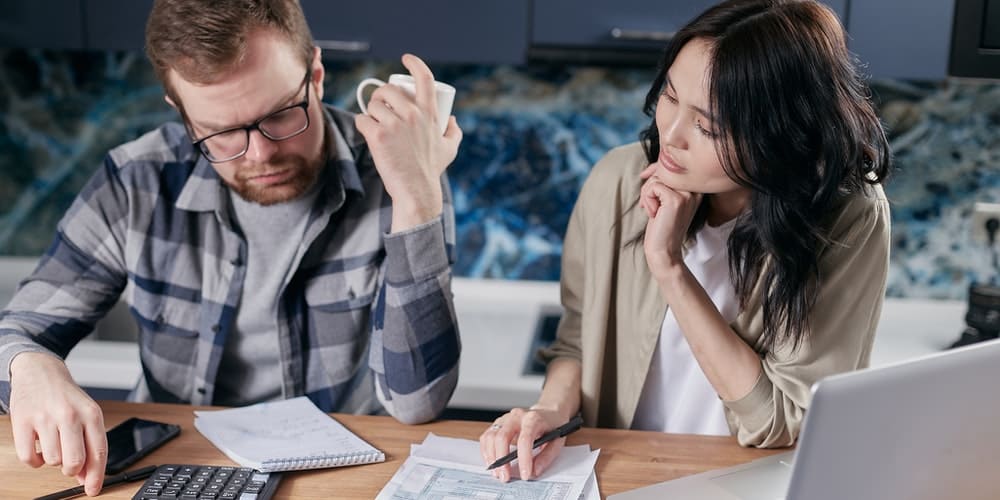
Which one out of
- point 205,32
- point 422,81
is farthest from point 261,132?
point 422,81

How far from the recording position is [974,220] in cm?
236

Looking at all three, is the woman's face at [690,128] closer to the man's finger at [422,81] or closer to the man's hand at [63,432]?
the man's finger at [422,81]

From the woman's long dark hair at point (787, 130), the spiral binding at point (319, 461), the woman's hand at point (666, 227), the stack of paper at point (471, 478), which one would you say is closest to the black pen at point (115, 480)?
the spiral binding at point (319, 461)

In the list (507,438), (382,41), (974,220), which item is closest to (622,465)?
(507,438)

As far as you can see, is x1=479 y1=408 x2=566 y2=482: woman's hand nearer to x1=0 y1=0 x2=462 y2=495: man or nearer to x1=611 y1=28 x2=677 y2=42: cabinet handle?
x1=0 y1=0 x2=462 y2=495: man

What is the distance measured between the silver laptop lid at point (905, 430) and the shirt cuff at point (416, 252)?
2.20ft

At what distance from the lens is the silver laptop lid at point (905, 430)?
791 millimetres

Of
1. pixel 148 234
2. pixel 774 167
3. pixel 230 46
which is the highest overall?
pixel 230 46

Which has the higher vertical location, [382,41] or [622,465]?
[382,41]

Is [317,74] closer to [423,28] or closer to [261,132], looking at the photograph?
[261,132]

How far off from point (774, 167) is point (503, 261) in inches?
54.4

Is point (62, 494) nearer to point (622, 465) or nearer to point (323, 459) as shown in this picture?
point (323, 459)

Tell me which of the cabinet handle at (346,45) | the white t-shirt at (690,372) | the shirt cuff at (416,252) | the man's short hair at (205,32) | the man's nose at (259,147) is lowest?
the white t-shirt at (690,372)

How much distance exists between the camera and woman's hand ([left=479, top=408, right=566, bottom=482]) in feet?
3.68
